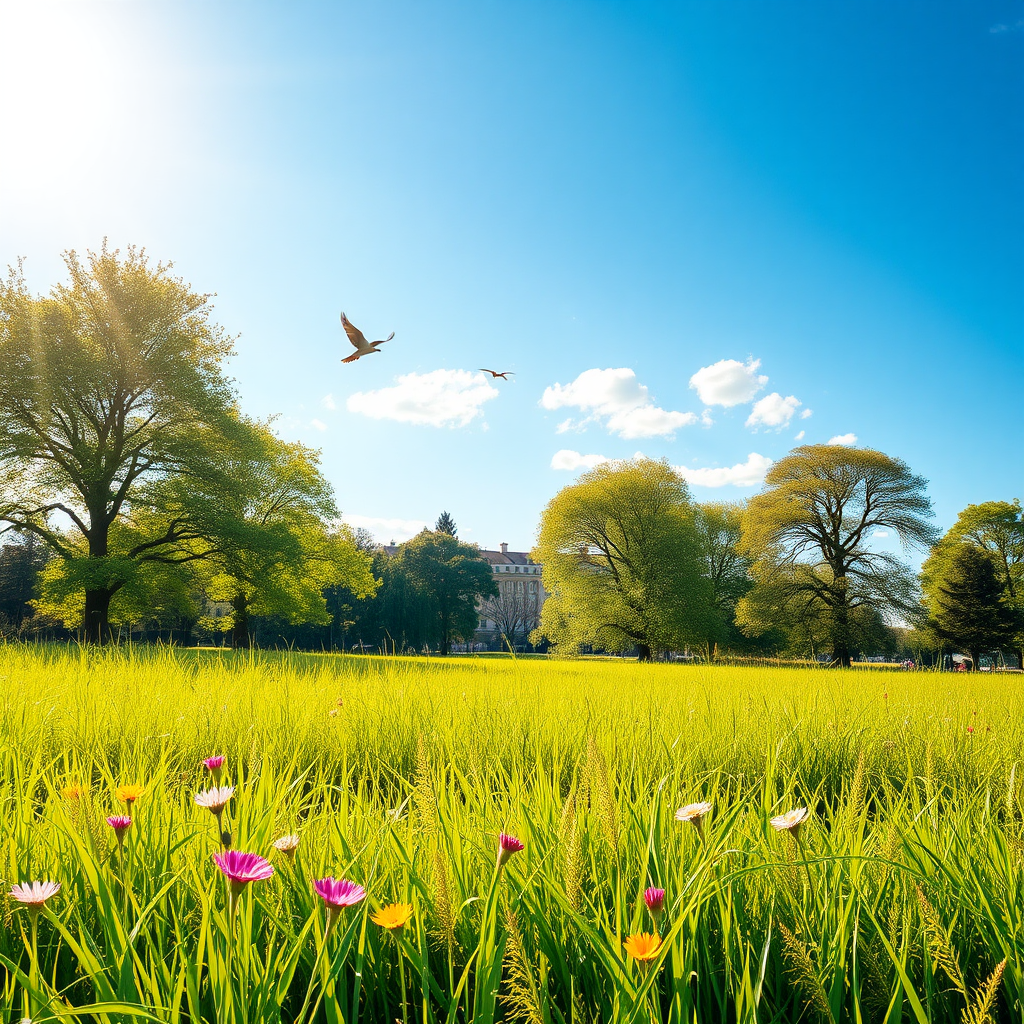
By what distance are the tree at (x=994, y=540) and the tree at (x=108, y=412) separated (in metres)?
41.6

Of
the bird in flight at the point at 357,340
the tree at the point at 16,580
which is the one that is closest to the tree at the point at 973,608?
the bird in flight at the point at 357,340

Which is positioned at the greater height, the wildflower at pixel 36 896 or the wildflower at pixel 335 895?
the wildflower at pixel 335 895

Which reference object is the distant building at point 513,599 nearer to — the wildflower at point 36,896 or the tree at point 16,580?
the tree at point 16,580

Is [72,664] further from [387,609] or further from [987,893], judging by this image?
[387,609]

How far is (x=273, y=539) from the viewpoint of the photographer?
21.1m

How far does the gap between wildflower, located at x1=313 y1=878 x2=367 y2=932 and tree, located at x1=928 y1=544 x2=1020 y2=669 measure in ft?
141

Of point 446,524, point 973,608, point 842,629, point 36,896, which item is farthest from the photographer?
point 446,524

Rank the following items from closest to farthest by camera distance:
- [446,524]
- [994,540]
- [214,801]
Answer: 1. [214,801]
2. [994,540]
3. [446,524]

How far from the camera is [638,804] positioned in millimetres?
1855

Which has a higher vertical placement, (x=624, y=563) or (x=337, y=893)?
(x=624, y=563)

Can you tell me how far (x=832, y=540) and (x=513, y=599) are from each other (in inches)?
2749

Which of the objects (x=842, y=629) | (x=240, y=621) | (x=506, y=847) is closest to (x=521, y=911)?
(x=506, y=847)

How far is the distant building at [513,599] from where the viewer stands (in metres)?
95.1

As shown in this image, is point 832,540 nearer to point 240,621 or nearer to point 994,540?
point 994,540
